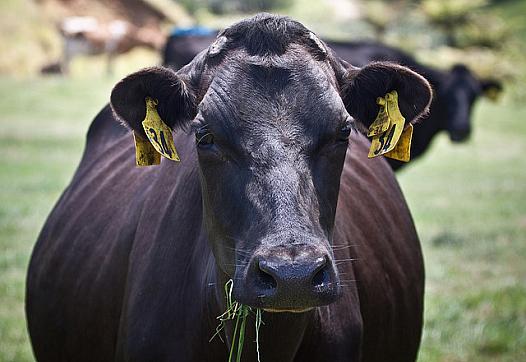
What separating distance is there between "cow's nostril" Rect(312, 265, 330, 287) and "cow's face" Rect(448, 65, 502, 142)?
12.4 m

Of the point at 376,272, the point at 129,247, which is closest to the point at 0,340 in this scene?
the point at 129,247

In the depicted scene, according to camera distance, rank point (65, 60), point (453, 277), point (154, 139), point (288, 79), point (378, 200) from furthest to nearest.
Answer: point (65, 60) < point (453, 277) < point (378, 200) < point (154, 139) < point (288, 79)

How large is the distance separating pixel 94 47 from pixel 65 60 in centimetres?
128

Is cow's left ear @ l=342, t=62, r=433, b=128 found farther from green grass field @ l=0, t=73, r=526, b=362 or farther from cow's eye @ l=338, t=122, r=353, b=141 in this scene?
green grass field @ l=0, t=73, r=526, b=362

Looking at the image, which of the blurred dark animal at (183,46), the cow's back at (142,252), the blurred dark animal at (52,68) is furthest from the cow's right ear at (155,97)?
the blurred dark animal at (52,68)

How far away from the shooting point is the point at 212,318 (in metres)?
3.55

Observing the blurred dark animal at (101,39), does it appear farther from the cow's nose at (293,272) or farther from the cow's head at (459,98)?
the cow's nose at (293,272)

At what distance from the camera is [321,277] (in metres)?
2.82

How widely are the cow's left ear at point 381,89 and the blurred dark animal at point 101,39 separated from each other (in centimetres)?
2647

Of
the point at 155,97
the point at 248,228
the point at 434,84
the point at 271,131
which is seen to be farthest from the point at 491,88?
the point at 248,228

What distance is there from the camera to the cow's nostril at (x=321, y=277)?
9.19 ft

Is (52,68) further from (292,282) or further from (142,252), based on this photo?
(292,282)

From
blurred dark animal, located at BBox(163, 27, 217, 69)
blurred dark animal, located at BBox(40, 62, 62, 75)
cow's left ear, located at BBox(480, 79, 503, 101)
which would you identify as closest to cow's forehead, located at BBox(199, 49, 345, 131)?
blurred dark animal, located at BBox(163, 27, 217, 69)

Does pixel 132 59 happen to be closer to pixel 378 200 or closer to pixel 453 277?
pixel 453 277
